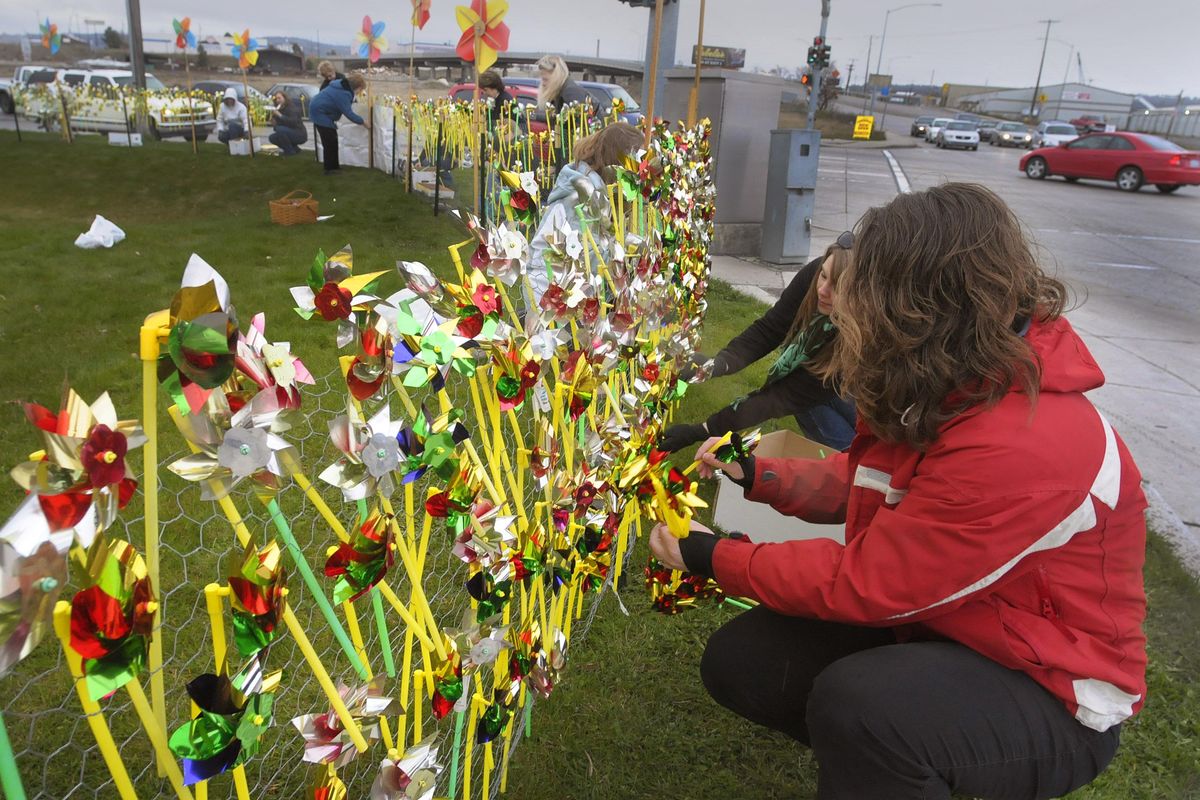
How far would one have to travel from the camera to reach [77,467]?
0.62 m

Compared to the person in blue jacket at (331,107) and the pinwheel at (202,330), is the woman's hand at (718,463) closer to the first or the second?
the pinwheel at (202,330)

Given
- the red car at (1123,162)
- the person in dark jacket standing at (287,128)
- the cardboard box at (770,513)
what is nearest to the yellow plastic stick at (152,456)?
the cardboard box at (770,513)

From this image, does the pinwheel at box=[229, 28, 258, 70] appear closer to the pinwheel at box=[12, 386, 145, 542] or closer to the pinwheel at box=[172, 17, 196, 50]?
the pinwheel at box=[172, 17, 196, 50]

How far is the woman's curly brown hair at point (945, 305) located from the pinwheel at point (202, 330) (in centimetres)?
96

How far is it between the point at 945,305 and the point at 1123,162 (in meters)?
19.8

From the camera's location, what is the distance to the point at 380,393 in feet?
3.49

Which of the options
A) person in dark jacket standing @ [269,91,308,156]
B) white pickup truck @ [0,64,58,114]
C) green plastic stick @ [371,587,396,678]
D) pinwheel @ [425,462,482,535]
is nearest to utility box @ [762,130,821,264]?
pinwheel @ [425,462,482,535]

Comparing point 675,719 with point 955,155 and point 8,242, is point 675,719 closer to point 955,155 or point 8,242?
point 8,242

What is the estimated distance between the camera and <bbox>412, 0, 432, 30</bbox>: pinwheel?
5.55 metres

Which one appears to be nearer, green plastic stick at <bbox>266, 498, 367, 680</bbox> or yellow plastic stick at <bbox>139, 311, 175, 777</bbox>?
yellow plastic stick at <bbox>139, 311, 175, 777</bbox>

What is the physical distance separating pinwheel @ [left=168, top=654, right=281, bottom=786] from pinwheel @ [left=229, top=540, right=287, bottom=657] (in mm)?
25

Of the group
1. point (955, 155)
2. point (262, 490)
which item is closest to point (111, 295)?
point (262, 490)

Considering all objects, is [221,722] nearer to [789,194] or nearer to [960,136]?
[789,194]

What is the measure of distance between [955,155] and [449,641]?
91.5 feet
